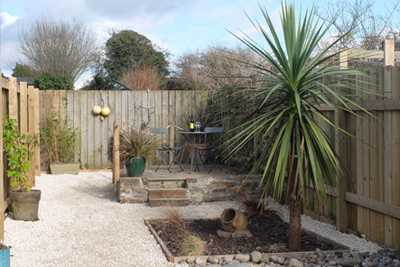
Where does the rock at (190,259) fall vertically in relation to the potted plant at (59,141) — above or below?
below

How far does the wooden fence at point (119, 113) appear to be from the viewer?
7910 mm

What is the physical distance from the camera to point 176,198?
5223mm

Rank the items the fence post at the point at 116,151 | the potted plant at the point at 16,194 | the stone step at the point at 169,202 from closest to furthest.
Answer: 1. the potted plant at the point at 16,194
2. the stone step at the point at 169,202
3. the fence post at the point at 116,151

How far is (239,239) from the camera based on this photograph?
3580mm

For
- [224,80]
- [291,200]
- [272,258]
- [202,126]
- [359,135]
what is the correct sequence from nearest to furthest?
[272,258] < [291,200] < [359,135] < [224,80] < [202,126]

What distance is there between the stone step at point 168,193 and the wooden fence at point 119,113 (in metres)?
2.83

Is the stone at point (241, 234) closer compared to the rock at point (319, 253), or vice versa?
the rock at point (319, 253)

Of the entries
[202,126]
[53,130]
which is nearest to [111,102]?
[53,130]

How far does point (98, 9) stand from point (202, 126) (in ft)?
11.1

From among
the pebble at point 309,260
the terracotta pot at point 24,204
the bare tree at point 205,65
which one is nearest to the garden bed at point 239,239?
the pebble at point 309,260

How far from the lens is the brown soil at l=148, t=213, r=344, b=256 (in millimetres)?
3332

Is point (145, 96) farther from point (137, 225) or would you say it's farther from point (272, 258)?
point (272, 258)

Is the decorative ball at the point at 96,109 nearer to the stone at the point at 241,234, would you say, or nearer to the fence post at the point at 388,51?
the stone at the point at 241,234

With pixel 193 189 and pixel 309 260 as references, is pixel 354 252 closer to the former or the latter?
pixel 309 260
